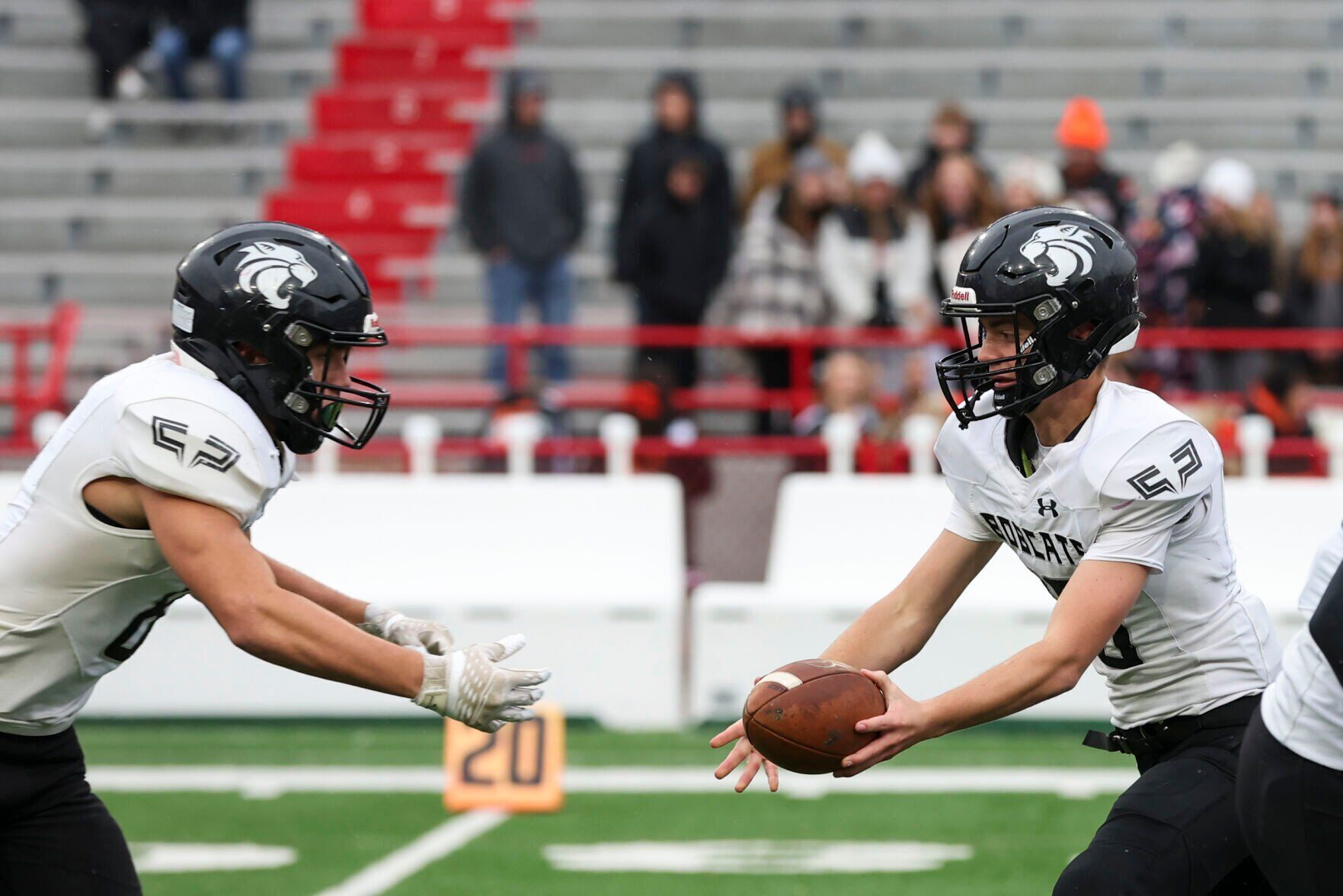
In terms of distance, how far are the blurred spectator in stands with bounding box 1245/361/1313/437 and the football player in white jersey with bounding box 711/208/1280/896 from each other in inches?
227

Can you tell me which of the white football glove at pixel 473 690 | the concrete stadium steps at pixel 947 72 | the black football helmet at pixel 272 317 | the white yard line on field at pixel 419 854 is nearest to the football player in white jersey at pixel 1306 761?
the white football glove at pixel 473 690

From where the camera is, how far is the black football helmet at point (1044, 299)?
3.40m

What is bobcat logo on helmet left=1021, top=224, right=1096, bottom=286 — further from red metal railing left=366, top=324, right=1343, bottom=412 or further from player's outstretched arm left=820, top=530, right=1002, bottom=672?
red metal railing left=366, top=324, right=1343, bottom=412

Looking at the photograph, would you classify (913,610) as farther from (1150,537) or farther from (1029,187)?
(1029,187)

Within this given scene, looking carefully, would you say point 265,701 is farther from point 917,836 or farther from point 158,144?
point 158,144

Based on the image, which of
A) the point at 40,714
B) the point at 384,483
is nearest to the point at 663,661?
the point at 384,483

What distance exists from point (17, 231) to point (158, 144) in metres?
1.23

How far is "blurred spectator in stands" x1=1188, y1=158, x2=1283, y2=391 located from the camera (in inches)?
373

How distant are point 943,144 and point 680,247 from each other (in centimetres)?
158

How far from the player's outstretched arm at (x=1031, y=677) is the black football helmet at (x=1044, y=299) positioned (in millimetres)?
383

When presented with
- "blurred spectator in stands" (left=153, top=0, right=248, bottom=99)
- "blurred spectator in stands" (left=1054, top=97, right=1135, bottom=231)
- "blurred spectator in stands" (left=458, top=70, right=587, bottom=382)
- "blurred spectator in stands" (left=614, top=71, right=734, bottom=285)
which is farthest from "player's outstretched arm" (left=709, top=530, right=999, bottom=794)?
"blurred spectator in stands" (left=153, top=0, right=248, bottom=99)

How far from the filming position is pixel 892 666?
12.4ft

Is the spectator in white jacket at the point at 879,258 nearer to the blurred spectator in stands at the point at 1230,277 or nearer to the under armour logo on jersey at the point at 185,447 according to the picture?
the blurred spectator in stands at the point at 1230,277

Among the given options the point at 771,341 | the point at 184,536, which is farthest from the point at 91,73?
the point at 184,536
